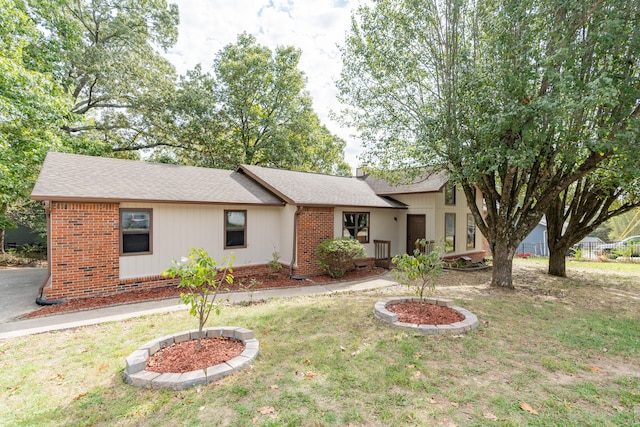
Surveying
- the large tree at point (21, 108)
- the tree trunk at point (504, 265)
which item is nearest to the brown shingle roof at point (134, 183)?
the large tree at point (21, 108)

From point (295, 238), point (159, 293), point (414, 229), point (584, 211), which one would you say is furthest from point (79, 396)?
point (584, 211)

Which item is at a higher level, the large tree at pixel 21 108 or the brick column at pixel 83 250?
the large tree at pixel 21 108

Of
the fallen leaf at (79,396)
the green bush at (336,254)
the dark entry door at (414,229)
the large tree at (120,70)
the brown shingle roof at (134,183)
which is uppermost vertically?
the large tree at (120,70)

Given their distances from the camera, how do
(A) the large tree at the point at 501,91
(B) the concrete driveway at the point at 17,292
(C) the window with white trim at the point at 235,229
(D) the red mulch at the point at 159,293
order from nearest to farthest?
(A) the large tree at the point at 501,91 < (B) the concrete driveway at the point at 17,292 < (D) the red mulch at the point at 159,293 < (C) the window with white trim at the point at 235,229

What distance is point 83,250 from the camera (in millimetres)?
6945

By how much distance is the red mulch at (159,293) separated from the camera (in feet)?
20.7

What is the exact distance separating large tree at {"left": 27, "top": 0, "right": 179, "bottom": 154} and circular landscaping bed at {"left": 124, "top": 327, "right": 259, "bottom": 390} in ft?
42.8

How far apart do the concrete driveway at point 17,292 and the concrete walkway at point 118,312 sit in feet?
2.45

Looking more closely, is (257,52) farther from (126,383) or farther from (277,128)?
(126,383)

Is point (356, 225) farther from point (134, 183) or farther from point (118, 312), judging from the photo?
point (118, 312)

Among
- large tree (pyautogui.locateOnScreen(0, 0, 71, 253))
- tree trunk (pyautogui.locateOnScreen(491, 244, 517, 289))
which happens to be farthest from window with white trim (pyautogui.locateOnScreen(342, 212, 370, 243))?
large tree (pyautogui.locateOnScreen(0, 0, 71, 253))

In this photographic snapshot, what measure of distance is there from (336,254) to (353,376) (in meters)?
6.20

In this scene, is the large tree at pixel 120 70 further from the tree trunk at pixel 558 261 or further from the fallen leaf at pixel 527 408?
the tree trunk at pixel 558 261

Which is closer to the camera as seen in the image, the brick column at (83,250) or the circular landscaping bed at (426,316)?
the circular landscaping bed at (426,316)
